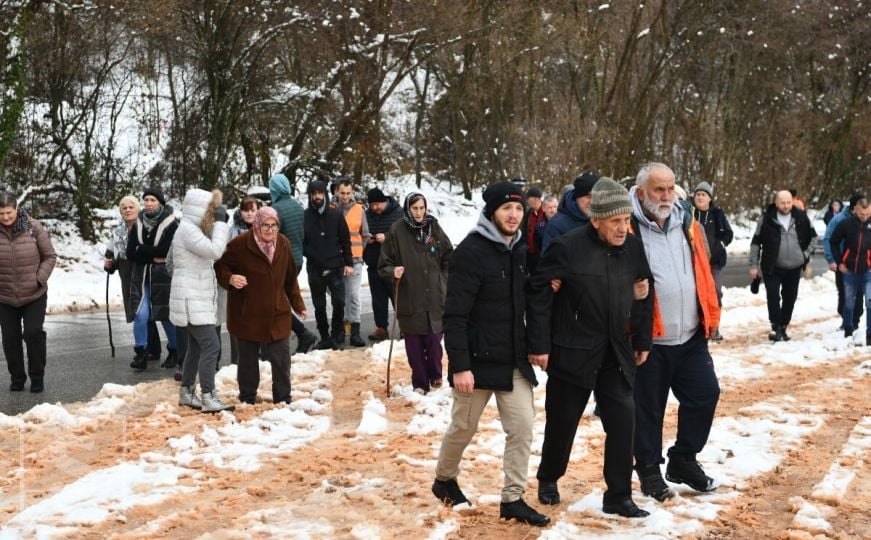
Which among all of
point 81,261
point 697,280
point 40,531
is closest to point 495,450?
point 697,280

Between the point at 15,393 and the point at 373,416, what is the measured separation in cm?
372

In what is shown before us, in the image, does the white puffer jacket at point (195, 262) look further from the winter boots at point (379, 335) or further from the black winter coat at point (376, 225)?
the black winter coat at point (376, 225)

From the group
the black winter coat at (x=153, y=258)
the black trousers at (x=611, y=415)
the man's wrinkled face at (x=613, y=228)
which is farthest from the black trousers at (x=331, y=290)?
the man's wrinkled face at (x=613, y=228)

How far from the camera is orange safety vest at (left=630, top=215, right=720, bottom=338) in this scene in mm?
6004

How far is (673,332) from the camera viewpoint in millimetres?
6008

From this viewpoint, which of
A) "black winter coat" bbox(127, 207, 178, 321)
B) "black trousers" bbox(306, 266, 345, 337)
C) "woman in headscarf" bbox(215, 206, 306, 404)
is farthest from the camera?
"black trousers" bbox(306, 266, 345, 337)

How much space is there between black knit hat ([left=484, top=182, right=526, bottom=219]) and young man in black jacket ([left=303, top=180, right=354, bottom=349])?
6558 mm

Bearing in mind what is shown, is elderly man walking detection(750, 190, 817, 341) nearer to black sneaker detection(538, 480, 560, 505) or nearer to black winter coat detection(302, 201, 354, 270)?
black winter coat detection(302, 201, 354, 270)

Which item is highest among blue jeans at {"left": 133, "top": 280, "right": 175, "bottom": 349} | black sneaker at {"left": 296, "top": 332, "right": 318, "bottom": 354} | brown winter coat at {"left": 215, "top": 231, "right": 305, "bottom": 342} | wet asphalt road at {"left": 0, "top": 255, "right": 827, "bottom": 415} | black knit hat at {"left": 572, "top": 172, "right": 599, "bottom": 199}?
black knit hat at {"left": 572, "top": 172, "right": 599, "bottom": 199}

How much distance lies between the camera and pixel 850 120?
148 ft

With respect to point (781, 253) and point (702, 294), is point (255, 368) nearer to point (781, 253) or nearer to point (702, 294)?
point (702, 294)

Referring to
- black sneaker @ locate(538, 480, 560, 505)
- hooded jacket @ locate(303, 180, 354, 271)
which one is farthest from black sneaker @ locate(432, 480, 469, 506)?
hooded jacket @ locate(303, 180, 354, 271)

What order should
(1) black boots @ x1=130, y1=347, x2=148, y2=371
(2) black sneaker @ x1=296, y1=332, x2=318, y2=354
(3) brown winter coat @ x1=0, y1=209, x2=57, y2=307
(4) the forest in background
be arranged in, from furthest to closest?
(4) the forest in background, (2) black sneaker @ x1=296, y1=332, x2=318, y2=354, (1) black boots @ x1=130, y1=347, x2=148, y2=371, (3) brown winter coat @ x1=0, y1=209, x2=57, y2=307

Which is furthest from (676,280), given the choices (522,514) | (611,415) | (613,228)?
(522,514)
